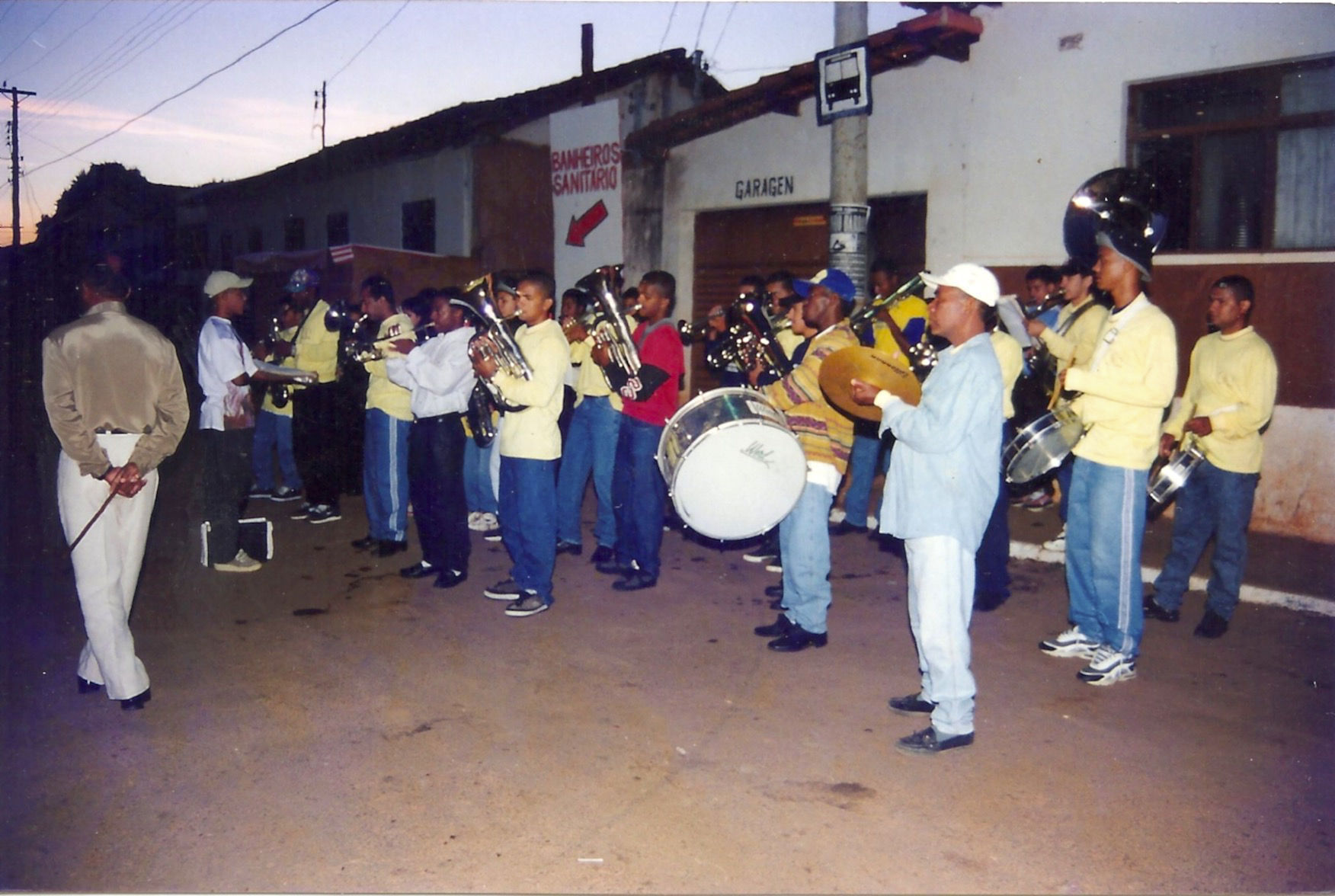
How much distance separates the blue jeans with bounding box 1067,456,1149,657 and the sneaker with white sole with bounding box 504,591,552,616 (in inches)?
125

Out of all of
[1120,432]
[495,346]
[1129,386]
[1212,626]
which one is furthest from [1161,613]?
[495,346]

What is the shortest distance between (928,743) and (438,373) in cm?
401

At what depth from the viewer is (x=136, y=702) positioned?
189 inches

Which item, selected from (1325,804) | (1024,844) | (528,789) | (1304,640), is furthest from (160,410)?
(1304,640)

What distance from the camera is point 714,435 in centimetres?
484

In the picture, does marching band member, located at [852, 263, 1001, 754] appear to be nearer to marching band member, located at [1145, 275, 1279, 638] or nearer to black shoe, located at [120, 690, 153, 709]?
Answer: marching band member, located at [1145, 275, 1279, 638]

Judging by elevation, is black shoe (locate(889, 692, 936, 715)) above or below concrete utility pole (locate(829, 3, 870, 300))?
below

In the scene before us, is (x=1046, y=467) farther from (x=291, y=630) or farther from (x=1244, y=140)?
(x=1244, y=140)

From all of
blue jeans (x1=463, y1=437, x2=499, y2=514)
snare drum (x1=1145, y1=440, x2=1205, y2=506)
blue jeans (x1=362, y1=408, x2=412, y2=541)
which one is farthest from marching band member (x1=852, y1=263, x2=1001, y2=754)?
blue jeans (x1=463, y1=437, x2=499, y2=514)

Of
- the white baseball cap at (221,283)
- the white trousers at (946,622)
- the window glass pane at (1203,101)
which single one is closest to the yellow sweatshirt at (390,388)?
the white baseball cap at (221,283)

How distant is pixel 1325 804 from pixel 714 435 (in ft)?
→ 9.47

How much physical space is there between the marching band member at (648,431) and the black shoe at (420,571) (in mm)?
1333

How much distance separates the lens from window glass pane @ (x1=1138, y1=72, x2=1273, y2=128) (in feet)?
28.2

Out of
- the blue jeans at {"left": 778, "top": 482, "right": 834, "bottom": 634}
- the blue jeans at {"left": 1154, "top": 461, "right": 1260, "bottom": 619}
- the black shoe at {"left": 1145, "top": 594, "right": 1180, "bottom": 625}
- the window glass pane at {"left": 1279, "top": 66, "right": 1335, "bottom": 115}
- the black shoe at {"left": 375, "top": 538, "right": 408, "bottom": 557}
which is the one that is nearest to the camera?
the blue jeans at {"left": 778, "top": 482, "right": 834, "bottom": 634}
